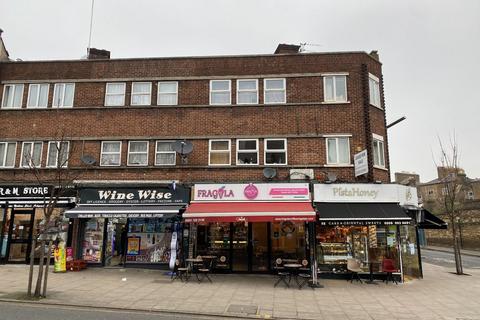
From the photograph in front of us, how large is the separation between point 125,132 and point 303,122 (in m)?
8.37

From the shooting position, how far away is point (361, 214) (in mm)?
14531

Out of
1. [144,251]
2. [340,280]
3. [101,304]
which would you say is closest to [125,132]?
[144,251]

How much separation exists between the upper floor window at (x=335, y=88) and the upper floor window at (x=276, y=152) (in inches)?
116

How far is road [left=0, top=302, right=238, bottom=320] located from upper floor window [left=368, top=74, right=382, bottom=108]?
42.5 feet

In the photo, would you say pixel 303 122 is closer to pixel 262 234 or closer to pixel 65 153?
pixel 262 234

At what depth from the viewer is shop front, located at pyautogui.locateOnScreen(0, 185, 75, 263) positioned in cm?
1677

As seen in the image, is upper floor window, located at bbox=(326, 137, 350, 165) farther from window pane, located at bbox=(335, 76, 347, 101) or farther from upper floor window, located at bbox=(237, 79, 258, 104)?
upper floor window, located at bbox=(237, 79, 258, 104)

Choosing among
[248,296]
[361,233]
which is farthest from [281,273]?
[361,233]

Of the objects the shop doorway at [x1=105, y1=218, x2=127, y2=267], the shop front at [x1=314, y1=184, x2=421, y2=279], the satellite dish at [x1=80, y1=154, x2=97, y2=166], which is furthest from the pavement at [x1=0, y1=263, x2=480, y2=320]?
the satellite dish at [x1=80, y1=154, x2=97, y2=166]

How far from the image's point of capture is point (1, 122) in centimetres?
1830

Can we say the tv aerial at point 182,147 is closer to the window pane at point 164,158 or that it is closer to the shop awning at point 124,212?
the window pane at point 164,158

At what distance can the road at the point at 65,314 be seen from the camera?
8438mm

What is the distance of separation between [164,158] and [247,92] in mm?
5003

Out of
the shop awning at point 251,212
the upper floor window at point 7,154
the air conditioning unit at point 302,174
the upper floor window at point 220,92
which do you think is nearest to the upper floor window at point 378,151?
the air conditioning unit at point 302,174
